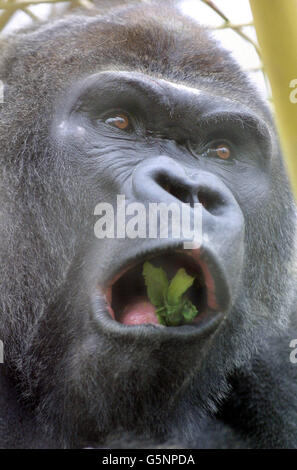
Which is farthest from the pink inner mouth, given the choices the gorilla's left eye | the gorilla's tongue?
the gorilla's left eye

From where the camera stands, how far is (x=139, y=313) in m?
1.92

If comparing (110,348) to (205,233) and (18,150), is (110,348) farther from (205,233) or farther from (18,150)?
(18,150)

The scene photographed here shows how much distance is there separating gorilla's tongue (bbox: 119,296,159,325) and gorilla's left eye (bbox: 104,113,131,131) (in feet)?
2.39

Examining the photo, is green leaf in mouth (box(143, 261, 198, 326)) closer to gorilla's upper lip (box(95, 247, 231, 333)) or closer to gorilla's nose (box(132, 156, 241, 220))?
gorilla's upper lip (box(95, 247, 231, 333))

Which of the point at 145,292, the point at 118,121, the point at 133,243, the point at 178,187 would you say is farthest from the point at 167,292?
the point at 118,121

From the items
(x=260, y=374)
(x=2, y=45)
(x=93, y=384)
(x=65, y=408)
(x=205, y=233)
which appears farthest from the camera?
(x=260, y=374)

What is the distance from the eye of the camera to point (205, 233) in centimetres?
185

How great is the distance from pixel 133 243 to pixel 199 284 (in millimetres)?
266

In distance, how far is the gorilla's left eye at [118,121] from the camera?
2.30 m

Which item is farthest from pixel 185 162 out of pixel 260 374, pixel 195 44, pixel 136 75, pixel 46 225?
pixel 260 374

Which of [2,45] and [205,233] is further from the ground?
[2,45]

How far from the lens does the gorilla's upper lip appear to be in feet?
5.99

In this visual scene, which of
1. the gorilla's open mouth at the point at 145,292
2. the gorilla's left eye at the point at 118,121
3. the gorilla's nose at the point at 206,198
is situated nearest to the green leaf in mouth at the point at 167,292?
the gorilla's open mouth at the point at 145,292

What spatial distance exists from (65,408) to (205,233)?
83 centimetres
